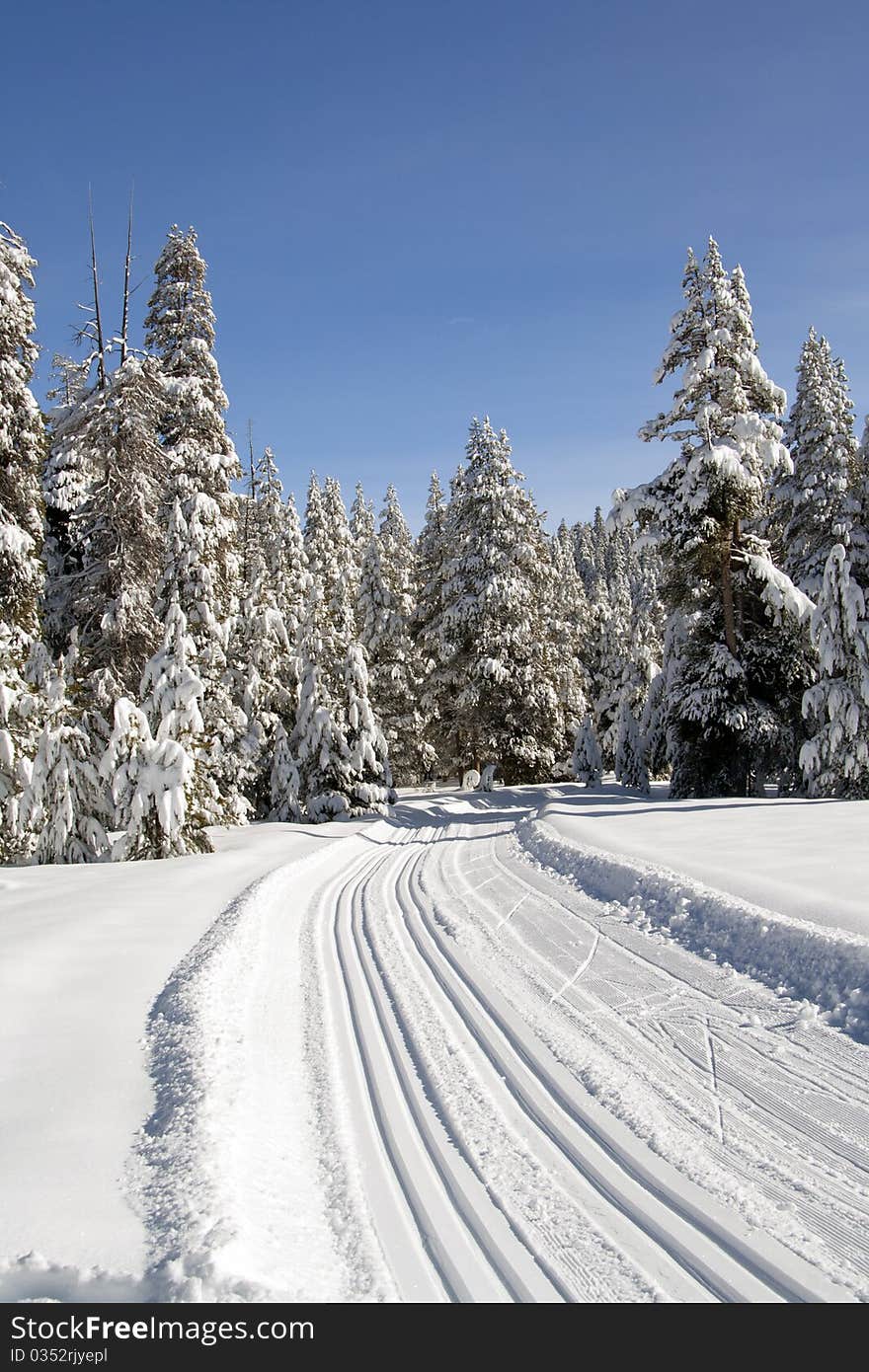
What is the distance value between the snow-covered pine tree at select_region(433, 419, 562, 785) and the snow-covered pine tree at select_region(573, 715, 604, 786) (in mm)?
1764

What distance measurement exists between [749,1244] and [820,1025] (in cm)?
228

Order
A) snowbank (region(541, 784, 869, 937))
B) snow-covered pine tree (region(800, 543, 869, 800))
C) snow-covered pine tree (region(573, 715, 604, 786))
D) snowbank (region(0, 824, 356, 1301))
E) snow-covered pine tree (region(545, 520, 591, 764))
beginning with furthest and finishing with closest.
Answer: snow-covered pine tree (region(545, 520, 591, 764))
snow-covered pine tree (region(573, 715, 604, 786))
snow-covered pine tree (region(800, 543, 869, 800))
snowbank (region(541, 784, 869, 937))
snowbank (region(0, 824, 356, 1301))

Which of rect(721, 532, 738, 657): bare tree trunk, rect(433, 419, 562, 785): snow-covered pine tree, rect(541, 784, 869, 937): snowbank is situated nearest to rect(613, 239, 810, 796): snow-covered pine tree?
rect(721, 532, 738, 657): bare tree trunk

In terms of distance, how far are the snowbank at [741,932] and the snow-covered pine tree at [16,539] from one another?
952 centimetres

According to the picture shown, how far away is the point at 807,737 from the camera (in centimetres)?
2105

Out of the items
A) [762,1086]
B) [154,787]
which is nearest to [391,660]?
[154,787]

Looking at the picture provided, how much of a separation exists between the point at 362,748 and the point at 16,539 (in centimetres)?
1131

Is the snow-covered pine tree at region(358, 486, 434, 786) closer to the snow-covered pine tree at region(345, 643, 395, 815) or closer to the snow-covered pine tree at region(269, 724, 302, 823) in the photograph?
the snow-covered pine tree at region(345, 643, 395, 815)

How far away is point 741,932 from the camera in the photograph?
254 inches

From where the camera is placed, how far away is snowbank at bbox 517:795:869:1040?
5.21 m

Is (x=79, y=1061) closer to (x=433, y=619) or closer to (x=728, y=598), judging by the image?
(x=728, y=598)

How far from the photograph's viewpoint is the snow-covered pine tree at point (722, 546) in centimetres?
1822

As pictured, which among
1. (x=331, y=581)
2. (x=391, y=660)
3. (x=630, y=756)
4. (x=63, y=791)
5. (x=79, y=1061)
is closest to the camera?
(x=79, y=1061)

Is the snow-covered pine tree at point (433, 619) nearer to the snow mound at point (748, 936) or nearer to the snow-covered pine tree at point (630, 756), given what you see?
the snow-covered pine tree at point (630, 756)
